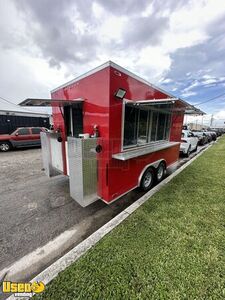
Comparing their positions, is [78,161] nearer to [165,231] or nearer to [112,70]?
[112,70]

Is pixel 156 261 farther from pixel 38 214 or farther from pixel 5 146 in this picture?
pixel 5 146

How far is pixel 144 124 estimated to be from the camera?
154 inches

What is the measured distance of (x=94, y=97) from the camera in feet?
9.48

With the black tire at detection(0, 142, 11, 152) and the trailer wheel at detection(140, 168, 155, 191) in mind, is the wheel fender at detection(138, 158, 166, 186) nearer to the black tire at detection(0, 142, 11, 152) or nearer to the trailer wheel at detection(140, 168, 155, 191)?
the trailer wheel at detection(140, 168, 155, 191)

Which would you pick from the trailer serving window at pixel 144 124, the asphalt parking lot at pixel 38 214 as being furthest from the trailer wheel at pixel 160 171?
the asphalt parking lot at pixel 38 214

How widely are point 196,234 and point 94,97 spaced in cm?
330

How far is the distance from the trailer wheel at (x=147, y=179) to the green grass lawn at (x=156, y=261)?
0.88 metres

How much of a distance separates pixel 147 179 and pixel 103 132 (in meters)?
2.42

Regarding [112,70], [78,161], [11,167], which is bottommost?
[11,167]

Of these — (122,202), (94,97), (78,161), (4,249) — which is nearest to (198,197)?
(122,202)

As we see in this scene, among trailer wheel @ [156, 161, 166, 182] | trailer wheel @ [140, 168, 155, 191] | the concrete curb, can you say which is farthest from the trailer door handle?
trailer wheel @ [156, 161, 166, 182]

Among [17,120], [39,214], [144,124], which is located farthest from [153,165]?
[17,120]

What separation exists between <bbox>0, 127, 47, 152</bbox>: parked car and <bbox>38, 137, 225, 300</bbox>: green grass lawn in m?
9.61

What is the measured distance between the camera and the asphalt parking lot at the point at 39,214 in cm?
240
